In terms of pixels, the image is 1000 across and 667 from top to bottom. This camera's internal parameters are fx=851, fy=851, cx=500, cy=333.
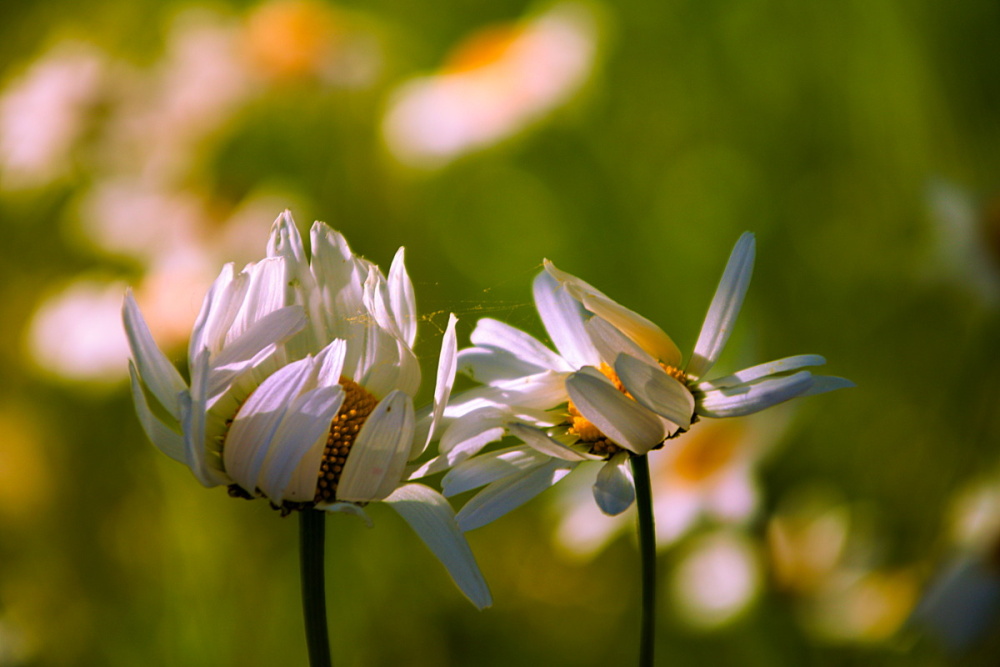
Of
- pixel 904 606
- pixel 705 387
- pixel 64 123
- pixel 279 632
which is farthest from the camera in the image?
pixel 64 123

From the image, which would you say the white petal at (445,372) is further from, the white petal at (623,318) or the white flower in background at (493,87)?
the white flower in background at (493,87)

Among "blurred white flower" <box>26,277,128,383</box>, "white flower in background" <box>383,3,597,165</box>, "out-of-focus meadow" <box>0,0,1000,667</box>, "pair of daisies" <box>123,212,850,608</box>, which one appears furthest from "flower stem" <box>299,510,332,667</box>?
"white flower in background" <box>383,3,597,165</box>

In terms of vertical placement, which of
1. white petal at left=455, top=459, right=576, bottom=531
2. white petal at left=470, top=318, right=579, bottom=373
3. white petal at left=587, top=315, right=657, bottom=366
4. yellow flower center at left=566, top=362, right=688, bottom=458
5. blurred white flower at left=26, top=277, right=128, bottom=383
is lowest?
blurred white flower at left=26, top=277, right=128, bottom=383

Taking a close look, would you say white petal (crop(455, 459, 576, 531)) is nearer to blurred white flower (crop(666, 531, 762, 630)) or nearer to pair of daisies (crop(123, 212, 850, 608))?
pair of daisies (crop(123, 212, 850, 608))

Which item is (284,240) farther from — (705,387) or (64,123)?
(64,123)

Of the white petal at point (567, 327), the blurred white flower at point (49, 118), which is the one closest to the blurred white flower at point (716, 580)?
the white petal at point (567, 327)

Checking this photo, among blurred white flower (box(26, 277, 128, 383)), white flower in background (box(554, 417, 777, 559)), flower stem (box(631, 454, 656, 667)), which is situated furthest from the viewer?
blurred white flower (box(26, 277, 128, 383))

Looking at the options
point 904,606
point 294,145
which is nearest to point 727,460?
point 904,606
